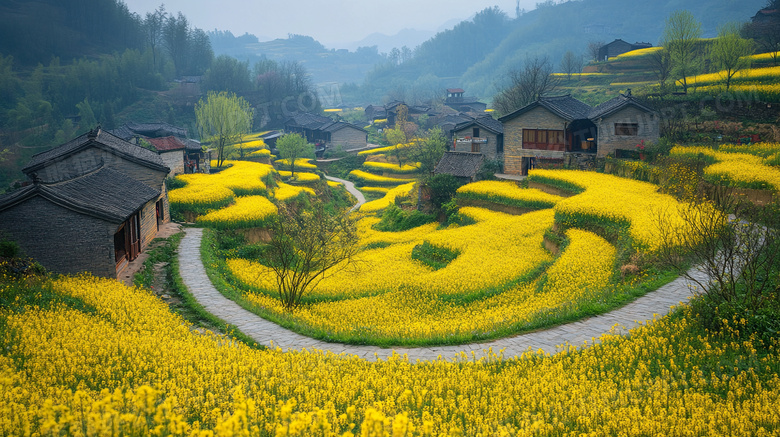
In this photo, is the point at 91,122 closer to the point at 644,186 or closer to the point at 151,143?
the point at 151,143

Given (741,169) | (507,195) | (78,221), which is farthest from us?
(507,195)

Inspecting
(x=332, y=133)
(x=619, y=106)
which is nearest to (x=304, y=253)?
(x=619, y=106)

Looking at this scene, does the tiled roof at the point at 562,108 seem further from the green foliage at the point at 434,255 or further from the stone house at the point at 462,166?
the green foliage at the point at 434,255

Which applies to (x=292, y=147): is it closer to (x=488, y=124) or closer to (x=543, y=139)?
(x=488, y=124)

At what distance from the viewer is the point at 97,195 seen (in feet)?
60.1

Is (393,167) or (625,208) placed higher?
(393,167)

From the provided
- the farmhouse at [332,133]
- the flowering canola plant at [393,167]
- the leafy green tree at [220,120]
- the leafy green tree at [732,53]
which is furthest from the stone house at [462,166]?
the farmhouse at [332,133]

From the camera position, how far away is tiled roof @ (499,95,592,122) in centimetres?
3834

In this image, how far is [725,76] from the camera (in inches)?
1865

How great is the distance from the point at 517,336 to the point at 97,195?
50.6ft

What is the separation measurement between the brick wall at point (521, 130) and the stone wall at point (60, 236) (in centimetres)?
3164

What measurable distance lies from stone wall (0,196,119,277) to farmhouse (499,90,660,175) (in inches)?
1246

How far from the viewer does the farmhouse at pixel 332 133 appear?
252 ft

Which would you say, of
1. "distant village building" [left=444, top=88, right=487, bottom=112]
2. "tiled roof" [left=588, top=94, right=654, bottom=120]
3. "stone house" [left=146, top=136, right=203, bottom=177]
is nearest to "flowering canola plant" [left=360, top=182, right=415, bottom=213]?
"stone house" [left=146, top=136, right=203, bottom=177]
